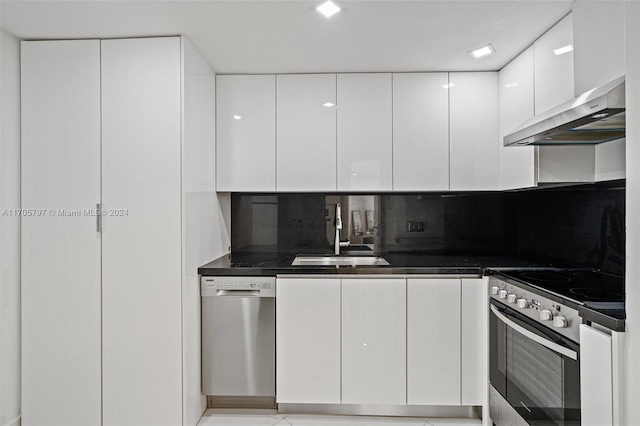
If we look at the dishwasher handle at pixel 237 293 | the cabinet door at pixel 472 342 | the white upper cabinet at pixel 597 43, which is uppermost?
the white upper cabinet at pixel 597 43

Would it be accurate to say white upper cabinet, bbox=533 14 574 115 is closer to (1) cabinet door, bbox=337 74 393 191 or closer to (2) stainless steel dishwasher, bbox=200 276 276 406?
(1) cabinet door, bbox=337 74 393 191

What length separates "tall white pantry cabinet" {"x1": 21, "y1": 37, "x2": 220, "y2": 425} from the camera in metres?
2.11

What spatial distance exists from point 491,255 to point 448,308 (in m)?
0.90

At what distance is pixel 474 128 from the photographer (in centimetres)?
267

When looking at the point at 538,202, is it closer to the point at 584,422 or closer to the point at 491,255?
the point at 491,255

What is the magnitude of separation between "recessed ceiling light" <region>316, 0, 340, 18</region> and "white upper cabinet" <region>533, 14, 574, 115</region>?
116 cm

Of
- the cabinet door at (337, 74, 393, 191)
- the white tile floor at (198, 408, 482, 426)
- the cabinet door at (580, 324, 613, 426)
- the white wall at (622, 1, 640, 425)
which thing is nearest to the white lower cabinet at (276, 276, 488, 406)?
the white tile floor at (198, 408, 482, 426)

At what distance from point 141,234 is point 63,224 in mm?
463

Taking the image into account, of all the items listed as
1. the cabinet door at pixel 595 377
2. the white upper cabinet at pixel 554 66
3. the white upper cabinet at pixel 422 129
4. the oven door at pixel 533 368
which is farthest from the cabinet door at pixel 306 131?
the cabinet door at pixel 595 377

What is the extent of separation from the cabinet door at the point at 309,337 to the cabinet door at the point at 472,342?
776mm

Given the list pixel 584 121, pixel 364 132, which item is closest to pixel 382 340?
pixel 364 132

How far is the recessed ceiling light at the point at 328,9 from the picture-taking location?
1797 mm

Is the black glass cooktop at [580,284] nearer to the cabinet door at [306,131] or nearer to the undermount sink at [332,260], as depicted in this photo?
the undermount sink at [332,260]

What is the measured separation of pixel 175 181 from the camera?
6.90ft
